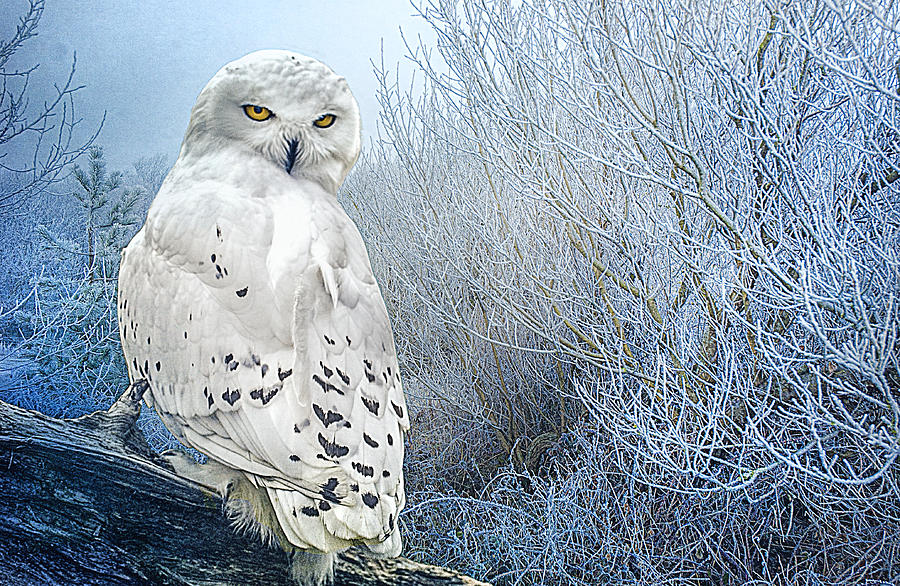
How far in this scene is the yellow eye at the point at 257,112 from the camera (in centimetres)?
110

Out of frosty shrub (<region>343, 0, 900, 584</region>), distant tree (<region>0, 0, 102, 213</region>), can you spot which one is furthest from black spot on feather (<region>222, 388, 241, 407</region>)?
distant tree (<region>0, 0, 102, 213</region>)

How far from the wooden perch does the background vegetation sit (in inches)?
36.9

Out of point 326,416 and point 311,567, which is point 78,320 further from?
point 326,416

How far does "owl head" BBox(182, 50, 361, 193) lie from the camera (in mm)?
1072

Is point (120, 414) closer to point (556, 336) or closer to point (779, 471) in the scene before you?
point (556, 336)

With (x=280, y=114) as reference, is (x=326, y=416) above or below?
below

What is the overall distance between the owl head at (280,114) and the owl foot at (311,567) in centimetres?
70

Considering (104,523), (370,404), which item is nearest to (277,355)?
(370,404)

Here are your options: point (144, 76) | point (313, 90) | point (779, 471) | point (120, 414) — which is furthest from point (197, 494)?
point (144, 76)

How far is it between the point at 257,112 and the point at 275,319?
370 millimetres

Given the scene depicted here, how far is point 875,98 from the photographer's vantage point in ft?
4.46

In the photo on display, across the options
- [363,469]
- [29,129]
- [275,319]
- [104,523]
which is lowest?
[104,523]

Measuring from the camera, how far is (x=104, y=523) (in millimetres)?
1181

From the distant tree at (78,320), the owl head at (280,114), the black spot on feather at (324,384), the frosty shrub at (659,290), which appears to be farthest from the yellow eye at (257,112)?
the distant tree at (78,320)
